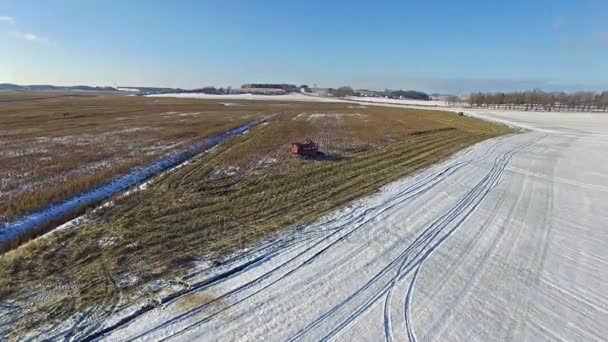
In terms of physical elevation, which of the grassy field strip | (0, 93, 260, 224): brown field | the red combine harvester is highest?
the red combine harvester

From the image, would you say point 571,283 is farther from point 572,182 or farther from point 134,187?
point 134,187

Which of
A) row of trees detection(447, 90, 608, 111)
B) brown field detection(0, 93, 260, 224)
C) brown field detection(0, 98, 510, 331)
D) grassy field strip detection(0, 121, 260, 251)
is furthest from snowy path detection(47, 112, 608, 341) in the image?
row of trees detection(447, 90, 608, 111)

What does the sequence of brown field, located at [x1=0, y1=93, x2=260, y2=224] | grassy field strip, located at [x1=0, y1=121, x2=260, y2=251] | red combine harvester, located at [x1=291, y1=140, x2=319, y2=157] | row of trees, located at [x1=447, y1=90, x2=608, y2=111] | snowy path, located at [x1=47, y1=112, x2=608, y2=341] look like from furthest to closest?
row of trees, located at [x1=447, y1=90, x2=608, y2=111], red combine harvester, located at [x1=291, y1=140, x2=319, y2=157], brown field, located at [x1=0, y1=93, x2=260, y2=224], grassy field strip, located at [x1=0, y1=121, x2=260, y2=251], snowy path, located at [x1=47, y1=112, x2=608, y2=341]

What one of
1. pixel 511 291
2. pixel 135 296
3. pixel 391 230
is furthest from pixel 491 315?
pixel 135 296

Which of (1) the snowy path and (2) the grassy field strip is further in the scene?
(2) the grassy field strip

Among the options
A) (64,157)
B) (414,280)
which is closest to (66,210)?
(64,157)

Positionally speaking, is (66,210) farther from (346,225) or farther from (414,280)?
(414,280)

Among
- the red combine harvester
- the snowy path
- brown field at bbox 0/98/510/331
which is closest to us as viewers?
the snowy path

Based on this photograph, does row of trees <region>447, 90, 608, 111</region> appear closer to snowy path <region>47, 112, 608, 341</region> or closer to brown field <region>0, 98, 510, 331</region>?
brown field <region>0, 98, 510, 331</region>
